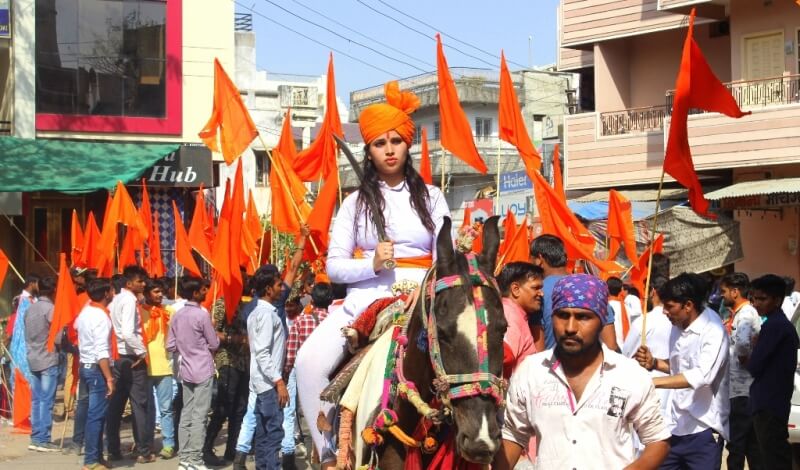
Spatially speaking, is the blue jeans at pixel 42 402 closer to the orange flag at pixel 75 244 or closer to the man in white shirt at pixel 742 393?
the orange flag at pixel 75 244

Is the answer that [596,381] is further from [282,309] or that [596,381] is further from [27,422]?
[27,422]

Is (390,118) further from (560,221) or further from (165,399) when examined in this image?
(165,399)

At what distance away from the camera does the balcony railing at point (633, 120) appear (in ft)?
83.7

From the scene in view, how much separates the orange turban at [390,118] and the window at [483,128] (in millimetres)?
41932

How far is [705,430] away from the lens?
26.0ft

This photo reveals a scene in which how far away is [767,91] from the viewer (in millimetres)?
22688

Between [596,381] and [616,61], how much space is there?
22741mm

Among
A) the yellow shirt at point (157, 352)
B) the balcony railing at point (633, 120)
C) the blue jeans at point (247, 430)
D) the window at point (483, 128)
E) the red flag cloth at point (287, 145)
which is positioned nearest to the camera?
the blue jeans at point (247, 430)

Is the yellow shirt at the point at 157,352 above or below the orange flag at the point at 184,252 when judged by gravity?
below

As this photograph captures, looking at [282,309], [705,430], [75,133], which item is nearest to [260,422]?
[282,309]

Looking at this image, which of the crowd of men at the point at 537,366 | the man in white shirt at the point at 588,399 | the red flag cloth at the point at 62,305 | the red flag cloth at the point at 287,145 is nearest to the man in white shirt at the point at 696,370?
the crowd of men at the point at 537,366

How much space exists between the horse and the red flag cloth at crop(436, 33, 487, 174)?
8.42m

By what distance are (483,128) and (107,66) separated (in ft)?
78.4

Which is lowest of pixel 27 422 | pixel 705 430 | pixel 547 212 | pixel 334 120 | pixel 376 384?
pixel 27 422
